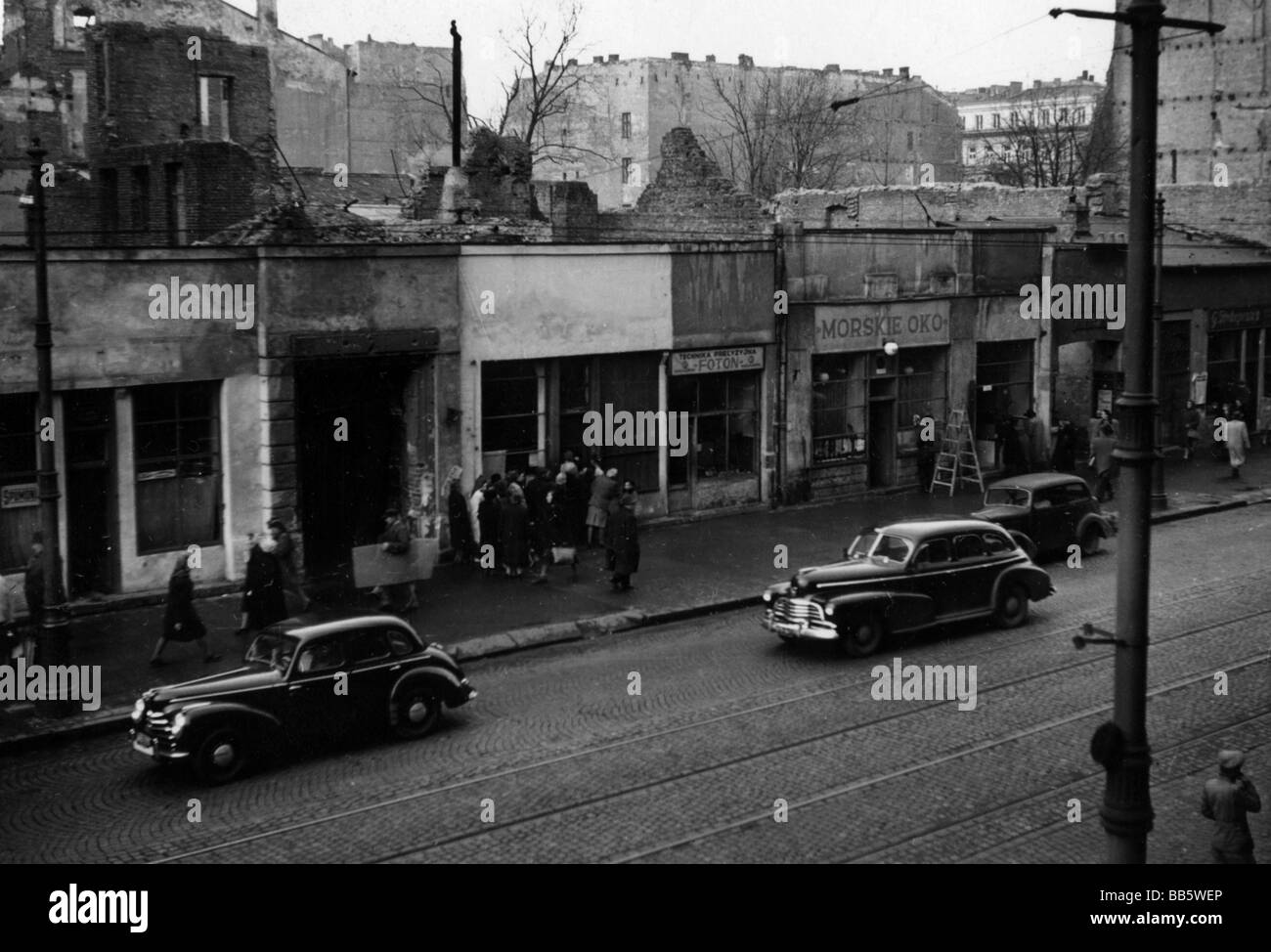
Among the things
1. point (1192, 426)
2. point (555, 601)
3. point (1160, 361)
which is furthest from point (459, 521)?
point (1192, 426)

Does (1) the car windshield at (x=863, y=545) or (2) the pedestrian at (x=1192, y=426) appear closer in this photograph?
(1) the car windshield at (x=863, y=545)

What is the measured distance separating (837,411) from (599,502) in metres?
7.99

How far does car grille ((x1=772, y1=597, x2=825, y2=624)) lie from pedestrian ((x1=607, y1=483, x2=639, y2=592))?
155 inches

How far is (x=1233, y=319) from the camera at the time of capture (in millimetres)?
40250

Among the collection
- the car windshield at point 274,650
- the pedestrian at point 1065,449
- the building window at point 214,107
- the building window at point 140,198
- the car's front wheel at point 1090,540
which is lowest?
the car's front wheel at point 1090,540

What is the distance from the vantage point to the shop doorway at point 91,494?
21547 millimetres

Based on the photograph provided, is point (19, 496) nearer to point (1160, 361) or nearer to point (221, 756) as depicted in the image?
point (221, 756)

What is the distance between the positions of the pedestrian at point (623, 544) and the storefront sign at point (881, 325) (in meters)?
9.54

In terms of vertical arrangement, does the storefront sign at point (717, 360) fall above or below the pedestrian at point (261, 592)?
above

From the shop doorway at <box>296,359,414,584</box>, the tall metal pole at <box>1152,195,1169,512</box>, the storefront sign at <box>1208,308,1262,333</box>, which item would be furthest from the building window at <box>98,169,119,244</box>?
the storefront sign at <box>1208,308,1262,333</box>

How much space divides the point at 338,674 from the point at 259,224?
12873mm

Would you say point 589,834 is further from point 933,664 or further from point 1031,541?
point 1031,541

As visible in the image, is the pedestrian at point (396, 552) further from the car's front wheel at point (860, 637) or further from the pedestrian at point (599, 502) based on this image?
the car's front wheel at point (860, 637)

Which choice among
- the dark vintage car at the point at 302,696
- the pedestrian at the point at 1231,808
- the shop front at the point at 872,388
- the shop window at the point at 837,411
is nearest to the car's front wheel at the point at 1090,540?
the shop front at the point at 872,388
